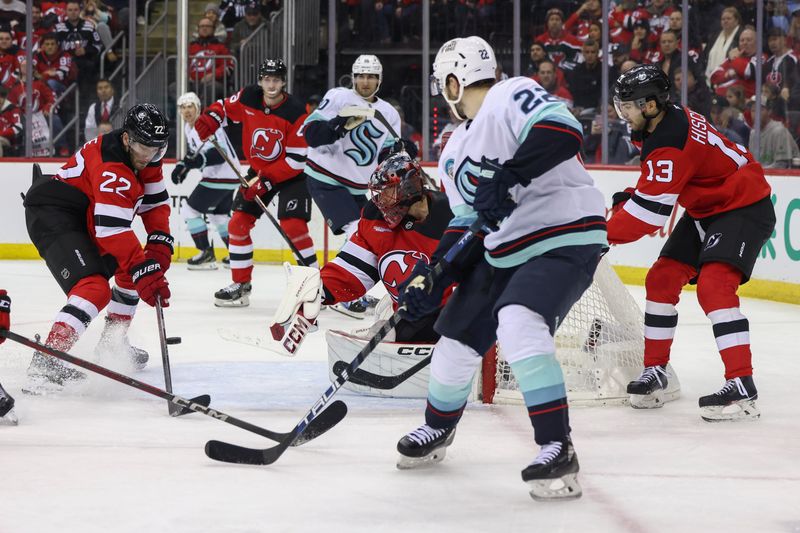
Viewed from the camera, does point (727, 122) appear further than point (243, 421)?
Yes

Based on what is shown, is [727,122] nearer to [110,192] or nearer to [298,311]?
[110,192]

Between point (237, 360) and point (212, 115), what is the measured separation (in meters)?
2.01

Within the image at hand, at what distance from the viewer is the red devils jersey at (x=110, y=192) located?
3.44 meters

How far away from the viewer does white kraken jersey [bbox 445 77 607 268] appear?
242 cm

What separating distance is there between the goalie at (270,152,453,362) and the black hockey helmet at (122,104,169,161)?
0.64 metres

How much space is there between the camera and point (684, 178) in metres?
3.21

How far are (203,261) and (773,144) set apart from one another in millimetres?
3418

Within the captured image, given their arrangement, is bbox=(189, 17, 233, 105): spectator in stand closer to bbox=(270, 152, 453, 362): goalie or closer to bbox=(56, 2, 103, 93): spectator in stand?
bbox=(56, 2, 103, 93): spectator in stand

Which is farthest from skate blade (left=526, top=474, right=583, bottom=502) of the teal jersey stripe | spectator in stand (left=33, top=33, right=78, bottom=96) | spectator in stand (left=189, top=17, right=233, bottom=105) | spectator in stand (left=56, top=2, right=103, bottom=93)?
spectator in stand (left=56, top=2, right=103, bottom=93)

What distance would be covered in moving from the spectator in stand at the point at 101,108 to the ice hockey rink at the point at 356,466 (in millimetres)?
4370

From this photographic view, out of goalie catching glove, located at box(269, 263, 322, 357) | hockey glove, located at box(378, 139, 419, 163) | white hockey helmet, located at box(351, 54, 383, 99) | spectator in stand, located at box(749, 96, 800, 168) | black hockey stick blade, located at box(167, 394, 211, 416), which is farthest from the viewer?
spectator in stand, located at box(749, 96, 800, 168)

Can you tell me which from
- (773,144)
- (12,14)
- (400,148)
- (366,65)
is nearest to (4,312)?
(400,148)

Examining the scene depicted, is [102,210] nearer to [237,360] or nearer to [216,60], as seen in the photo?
[237,360]

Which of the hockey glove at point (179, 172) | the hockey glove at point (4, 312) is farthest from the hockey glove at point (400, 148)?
the hockey glove at point (4, 312)
